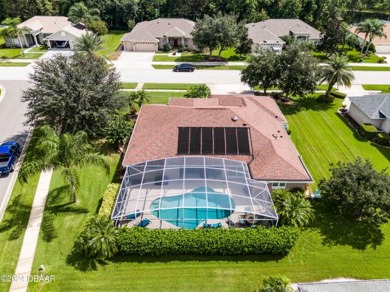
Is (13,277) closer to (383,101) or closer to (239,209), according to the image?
(239,209)

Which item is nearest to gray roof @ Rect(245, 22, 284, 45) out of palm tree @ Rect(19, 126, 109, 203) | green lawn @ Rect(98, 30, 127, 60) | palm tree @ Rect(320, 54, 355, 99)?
palm tree @ Rect(320, 54, 355, 99)

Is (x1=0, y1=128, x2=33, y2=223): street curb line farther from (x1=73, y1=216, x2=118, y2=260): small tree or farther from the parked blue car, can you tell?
(x1=73, y1=216, x2=118, y2=260): small tree

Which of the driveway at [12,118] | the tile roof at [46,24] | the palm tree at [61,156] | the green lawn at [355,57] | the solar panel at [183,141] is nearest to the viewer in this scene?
the palm tree at [61,156]

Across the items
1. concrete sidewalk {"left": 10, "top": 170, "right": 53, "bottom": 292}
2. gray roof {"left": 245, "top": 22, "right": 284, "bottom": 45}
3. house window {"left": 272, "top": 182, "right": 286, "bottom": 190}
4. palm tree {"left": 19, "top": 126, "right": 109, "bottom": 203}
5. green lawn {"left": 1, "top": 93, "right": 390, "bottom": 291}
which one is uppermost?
palm tree {"left": 19, "top": 126, "right": 109, "bottom": 203}

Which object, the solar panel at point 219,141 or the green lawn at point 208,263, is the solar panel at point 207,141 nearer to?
the solar panel at point 219,141

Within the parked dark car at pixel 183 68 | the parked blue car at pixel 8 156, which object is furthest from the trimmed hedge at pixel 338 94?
the parked blue car at pixel 8 156

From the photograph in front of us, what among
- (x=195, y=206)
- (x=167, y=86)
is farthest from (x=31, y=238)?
(x=167, y=86)
